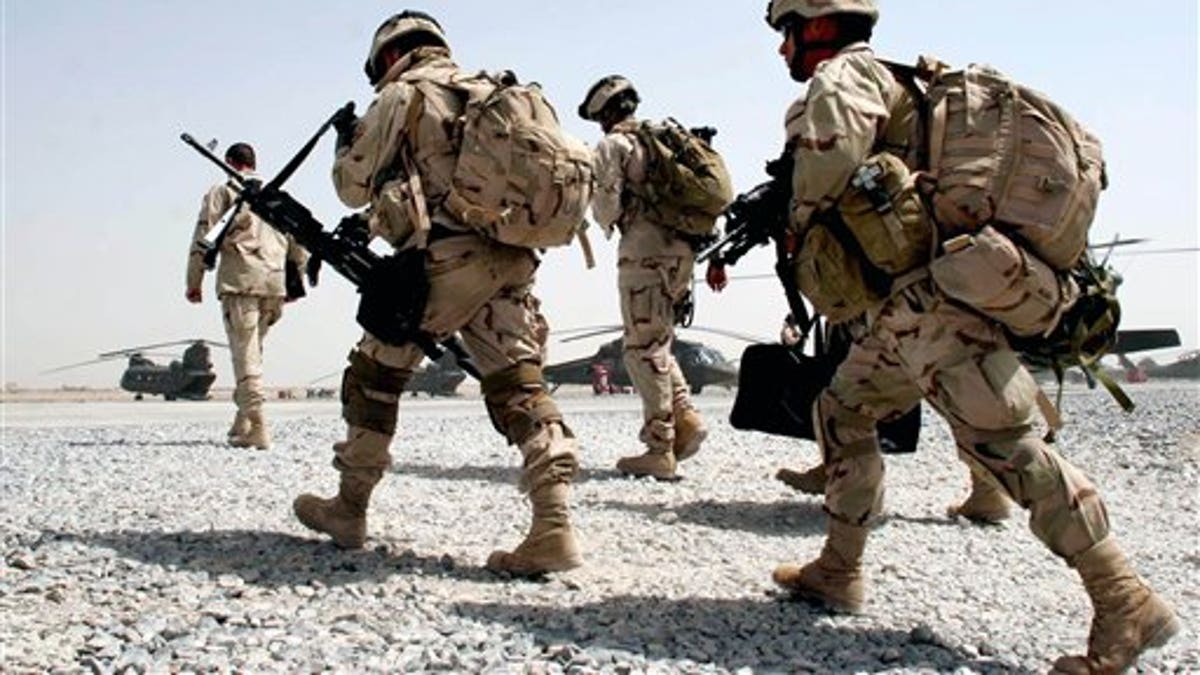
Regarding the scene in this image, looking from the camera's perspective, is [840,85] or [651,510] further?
[651,510]

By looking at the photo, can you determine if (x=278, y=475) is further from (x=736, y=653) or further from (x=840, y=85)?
(x=840, y=85)

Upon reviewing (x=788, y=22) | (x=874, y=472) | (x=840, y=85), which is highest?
(x=788, y=22)

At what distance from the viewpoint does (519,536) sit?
4.80 m

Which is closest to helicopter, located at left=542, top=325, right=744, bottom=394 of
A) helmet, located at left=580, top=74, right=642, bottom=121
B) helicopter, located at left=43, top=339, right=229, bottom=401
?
helicopter, located at left=43, top=339, right=229, bottom=401

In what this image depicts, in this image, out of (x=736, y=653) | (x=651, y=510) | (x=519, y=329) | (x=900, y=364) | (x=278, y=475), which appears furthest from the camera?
(x=278, y=475)

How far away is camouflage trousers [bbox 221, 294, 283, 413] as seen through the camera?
8.33m

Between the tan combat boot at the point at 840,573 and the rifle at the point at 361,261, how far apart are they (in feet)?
4.78

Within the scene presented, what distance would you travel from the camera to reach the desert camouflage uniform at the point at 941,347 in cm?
307

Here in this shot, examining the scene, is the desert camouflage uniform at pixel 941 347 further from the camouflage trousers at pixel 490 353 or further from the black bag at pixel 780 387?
the black bag at pixel 780 387

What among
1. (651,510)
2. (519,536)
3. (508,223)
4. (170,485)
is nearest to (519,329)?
(508,223)

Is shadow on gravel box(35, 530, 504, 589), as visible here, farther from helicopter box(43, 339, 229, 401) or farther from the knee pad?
helicopter box(43, 339, 229, 401)

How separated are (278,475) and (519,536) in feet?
7.34

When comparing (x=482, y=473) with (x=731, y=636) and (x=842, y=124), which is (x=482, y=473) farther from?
(x=842, y=124)

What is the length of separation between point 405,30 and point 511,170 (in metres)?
0.79
